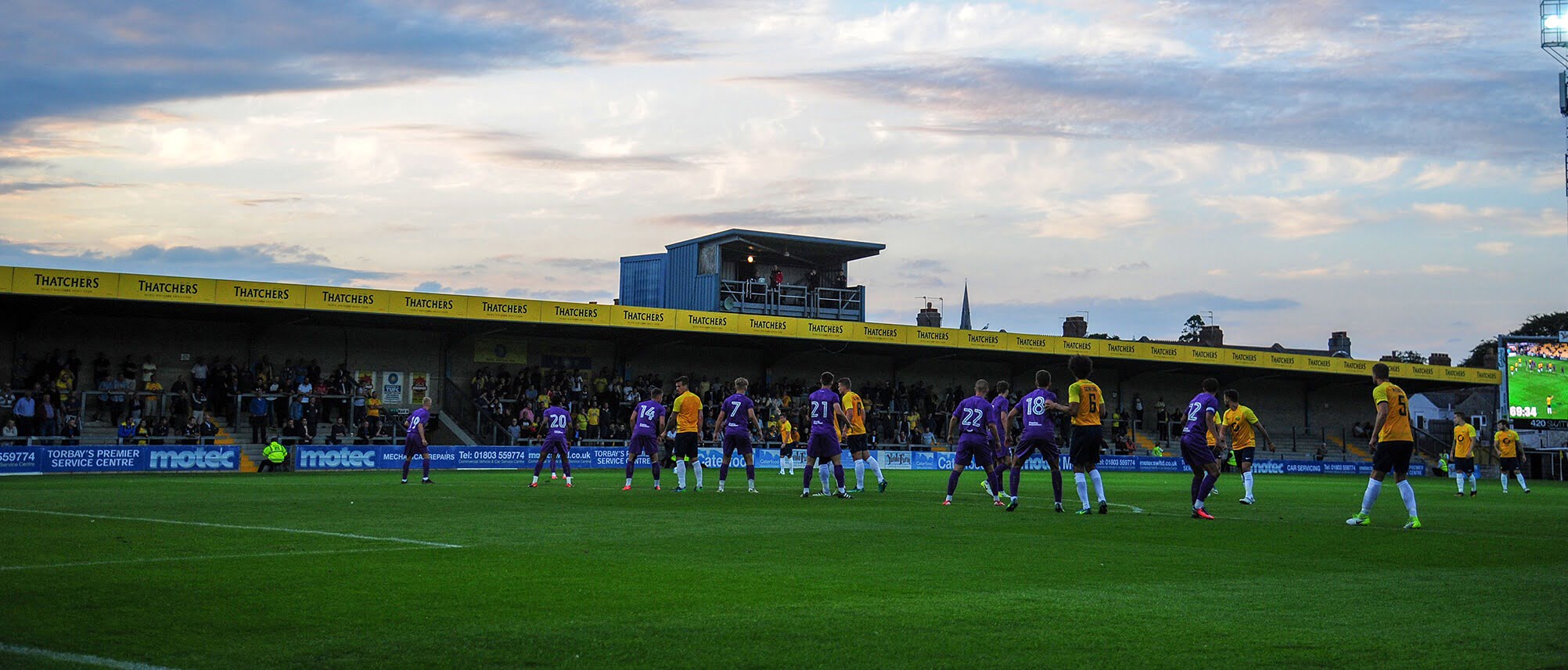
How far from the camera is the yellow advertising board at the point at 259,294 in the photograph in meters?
38.2

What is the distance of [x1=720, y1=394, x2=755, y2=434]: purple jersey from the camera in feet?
72.1

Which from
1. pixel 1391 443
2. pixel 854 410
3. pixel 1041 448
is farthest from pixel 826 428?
pixel 1391 443

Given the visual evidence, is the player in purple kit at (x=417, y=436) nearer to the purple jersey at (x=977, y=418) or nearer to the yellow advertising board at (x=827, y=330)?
the purple jersey at (x=977, y=418)

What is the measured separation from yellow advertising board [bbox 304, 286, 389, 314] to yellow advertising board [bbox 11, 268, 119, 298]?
17.8 feet

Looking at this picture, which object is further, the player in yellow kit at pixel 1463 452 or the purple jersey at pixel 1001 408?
the player in yellow kit at pixel 1463 452

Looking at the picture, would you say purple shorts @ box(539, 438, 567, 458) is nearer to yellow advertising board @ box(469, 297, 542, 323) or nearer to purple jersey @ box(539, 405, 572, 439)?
purple jersey @ box(539, 405, 572, 439)

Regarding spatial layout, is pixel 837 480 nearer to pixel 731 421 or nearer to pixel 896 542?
pixel 731 421

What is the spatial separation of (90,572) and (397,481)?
18.5 metres

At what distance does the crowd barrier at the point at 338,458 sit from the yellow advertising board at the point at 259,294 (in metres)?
5.11

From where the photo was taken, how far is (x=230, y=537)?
11922mm

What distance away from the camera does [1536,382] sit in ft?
155

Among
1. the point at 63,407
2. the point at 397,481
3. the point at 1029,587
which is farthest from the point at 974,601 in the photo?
the point at 63,407

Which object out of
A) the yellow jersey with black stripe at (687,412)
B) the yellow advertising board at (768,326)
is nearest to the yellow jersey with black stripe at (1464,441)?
the yellow jersey with black stripe at (687,412)

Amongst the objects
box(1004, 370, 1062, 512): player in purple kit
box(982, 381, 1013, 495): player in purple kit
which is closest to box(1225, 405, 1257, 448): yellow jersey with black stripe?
box(982, 381, 1013, 495): player in purple kit
